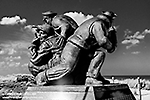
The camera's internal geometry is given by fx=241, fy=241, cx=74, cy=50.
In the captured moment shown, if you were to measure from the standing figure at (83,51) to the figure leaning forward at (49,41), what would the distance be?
26cm

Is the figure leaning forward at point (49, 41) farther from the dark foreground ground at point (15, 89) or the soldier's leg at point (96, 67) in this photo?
the soldier's leg at point (96, 67)

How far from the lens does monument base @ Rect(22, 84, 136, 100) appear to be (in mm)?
3736

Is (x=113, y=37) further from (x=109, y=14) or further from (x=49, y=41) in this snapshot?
(x=49, y=41)

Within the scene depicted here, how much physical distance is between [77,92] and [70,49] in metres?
0.80

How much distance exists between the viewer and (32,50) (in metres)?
4.61

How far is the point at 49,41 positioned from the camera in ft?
15.2

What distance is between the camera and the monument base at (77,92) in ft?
12.3

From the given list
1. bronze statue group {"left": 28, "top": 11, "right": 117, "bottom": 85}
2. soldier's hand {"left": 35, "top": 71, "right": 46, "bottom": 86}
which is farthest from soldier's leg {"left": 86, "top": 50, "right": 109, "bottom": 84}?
soldier's hand {"left": 35, "top": 71, "right": 46, "bottom": 86}

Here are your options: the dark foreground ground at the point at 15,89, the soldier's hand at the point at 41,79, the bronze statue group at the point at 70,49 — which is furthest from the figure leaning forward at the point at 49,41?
the dark foreground ground at the point at 15,89

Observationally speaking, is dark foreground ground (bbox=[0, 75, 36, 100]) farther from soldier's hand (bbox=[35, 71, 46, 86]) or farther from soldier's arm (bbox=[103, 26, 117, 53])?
soldier's arm (bbox=[103, 26, 117, 53])

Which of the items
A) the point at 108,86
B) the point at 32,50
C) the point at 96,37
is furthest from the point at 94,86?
the point at 32,50

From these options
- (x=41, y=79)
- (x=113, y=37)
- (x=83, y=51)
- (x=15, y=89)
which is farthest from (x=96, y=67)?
(x=15, y=89)

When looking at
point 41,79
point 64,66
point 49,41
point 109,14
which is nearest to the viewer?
point 64,66

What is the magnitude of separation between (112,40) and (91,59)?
→ 537 millimetres
